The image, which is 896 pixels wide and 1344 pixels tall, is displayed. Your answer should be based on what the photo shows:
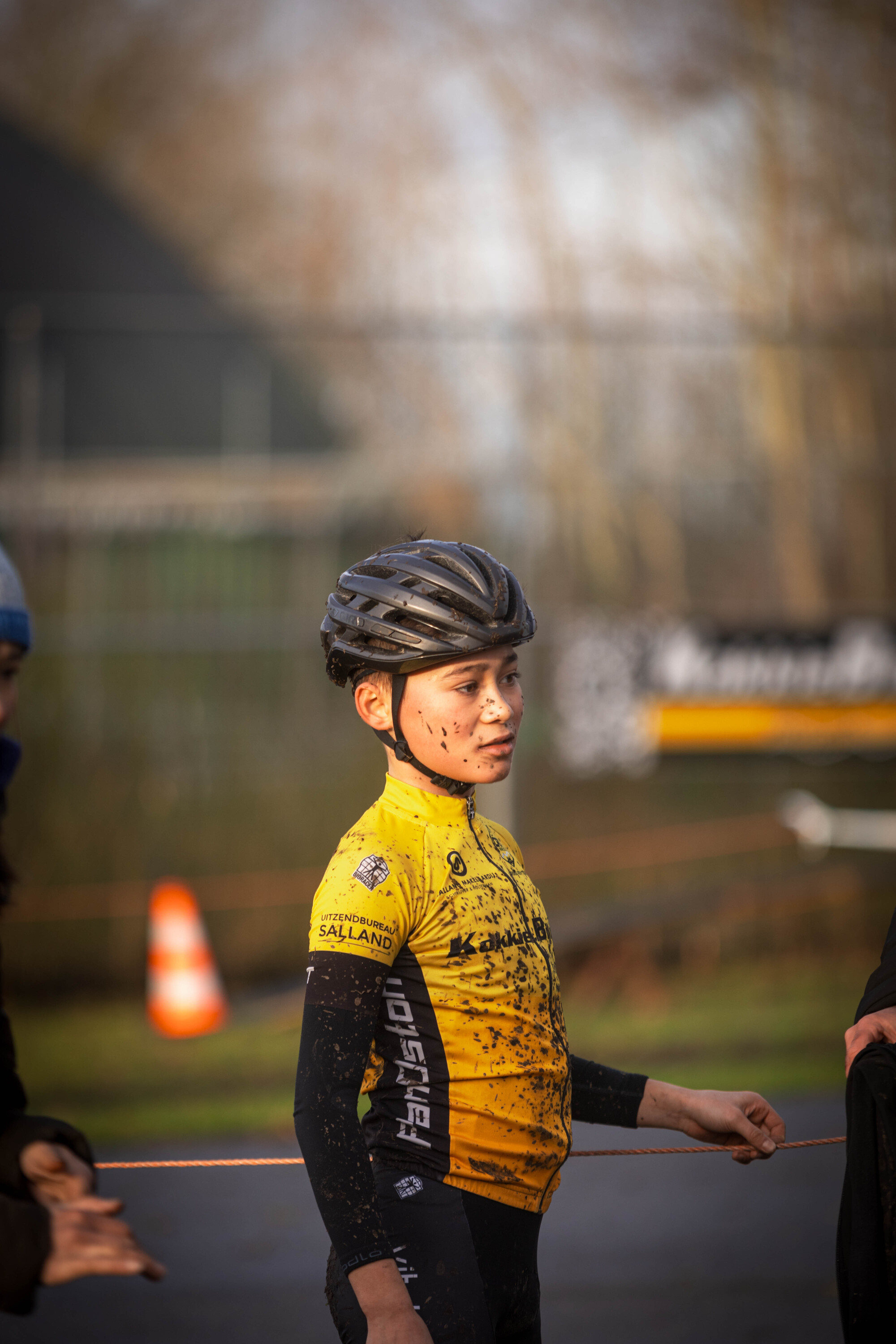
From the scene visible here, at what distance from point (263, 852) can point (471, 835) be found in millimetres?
8451

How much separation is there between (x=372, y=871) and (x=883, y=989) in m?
0.97

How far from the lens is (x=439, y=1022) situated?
1.78 m

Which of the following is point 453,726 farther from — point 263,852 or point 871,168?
point 871,168

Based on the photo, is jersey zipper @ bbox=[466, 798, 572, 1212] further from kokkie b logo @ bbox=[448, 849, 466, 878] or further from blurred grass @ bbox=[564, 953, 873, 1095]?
blurred grass @ bbox=[564, 953, 873, 1095]

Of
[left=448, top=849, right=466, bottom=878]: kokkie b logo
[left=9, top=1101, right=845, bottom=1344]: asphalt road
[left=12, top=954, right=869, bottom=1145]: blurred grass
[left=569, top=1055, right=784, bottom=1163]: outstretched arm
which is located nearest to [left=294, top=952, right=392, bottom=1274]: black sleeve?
[left=448, top=849, right=466, bottom=878]: kokkie b logo

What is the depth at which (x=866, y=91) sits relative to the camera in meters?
14.2

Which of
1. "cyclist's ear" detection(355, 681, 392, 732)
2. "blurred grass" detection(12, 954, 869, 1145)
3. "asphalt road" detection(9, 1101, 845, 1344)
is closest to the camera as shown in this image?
"cyclist's ear" detection(355, 681, 392, 732)

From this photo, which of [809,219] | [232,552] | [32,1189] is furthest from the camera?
[809,219]

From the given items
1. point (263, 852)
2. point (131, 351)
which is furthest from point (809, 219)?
point (263, 852)

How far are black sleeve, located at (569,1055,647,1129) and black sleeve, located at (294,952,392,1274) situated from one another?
1.69 feet

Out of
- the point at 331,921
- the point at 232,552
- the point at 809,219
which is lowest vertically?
the point at 331,921

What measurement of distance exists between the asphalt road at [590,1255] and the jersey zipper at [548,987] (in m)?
2.30

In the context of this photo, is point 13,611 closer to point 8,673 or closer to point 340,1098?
point 8,673

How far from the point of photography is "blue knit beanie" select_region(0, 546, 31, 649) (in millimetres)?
2189
